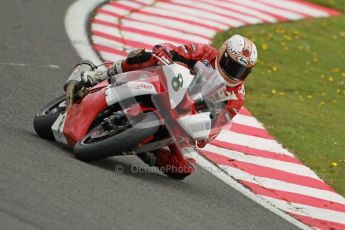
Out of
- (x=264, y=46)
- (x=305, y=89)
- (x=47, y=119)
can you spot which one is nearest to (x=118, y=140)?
(x=47, y=119)

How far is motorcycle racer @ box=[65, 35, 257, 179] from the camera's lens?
7875 mm

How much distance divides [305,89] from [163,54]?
22.3ft

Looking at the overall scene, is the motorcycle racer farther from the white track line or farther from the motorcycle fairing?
the white track line

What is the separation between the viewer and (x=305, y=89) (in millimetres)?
14406

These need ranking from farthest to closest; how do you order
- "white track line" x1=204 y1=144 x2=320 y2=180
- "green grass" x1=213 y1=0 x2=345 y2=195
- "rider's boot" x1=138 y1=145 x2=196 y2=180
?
"green grass" x1=213 y1=0 x2=345 y2=195 < "white track line" x1=204 y1=144 x2=320 y2=180 < "rider's boot" x1=138 y1=145 x2=196 y2=180

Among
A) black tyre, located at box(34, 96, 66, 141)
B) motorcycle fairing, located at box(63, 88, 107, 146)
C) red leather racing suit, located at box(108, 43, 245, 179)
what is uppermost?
red leather racing suit, located at box(108, 43, 245, 179)

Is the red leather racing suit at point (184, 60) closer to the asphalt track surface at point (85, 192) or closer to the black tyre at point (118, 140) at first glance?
the asphalt track surface at point (85, 192)

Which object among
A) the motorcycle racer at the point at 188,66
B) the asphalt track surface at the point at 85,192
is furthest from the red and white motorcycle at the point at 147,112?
the asphalt track surface at the point at 85,192

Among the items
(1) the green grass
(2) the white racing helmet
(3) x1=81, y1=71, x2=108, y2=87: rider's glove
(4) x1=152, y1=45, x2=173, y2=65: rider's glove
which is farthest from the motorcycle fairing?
(1) the green grass

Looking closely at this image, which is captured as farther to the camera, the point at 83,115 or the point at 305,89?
the point at 305,89

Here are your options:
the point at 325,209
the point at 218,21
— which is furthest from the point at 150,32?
the point at 325,209

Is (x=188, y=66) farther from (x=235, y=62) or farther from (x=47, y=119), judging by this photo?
(x=47, y=119)

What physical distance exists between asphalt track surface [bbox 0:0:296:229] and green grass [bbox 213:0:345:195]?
7.35ft

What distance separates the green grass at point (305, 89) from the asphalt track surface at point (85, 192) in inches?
88.2
